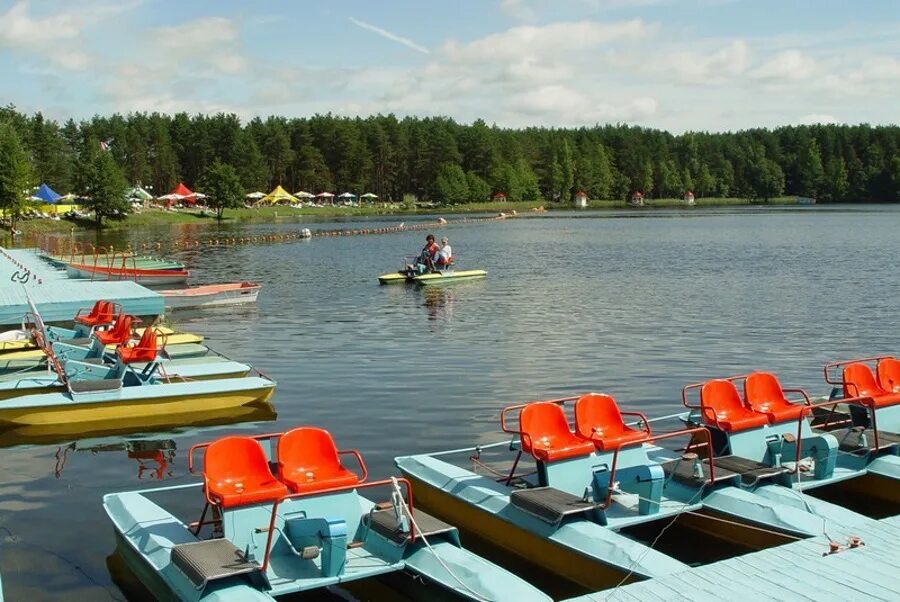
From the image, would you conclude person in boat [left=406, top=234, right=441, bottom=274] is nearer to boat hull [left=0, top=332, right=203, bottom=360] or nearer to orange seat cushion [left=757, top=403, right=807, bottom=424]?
boat hull [left=0, top=332, right=203, bottom=360]

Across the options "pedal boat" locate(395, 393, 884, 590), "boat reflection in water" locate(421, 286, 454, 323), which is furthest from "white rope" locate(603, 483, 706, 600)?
"boat reflection in water" locate(421, 286, 454, 323)

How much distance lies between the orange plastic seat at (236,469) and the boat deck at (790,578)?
156 inches

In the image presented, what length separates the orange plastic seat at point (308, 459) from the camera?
36.4 feet

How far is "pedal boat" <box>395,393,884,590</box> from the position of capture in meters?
10.9

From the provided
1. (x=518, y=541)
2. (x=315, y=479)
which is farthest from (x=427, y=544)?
(x=518, y=541)

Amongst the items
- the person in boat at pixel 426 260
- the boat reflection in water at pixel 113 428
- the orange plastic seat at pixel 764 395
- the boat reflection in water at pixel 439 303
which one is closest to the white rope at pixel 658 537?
the orange plastic seat at pixel 764 395

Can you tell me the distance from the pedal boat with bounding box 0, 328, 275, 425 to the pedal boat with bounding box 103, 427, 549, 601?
→ 688 centimetres

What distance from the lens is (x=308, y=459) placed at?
11.4 meters

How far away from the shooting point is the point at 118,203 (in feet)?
365

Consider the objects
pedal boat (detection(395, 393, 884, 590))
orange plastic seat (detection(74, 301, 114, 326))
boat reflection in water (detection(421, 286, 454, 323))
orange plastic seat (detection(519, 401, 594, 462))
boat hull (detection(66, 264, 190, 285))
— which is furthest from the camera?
boat hull (detection(66, 264, 190, 285))

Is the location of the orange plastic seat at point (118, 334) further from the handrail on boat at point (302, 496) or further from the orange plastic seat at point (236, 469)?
the handrail on boat at point (302, 496)

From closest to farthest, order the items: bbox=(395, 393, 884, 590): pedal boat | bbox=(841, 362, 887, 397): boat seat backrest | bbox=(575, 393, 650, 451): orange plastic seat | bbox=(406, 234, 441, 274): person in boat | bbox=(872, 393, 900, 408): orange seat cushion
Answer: bbox=(395, 393, 884, 590): pedal boat → bbox=(575, 393, 650, 451): orange plastic seat → bbox=(872, 393, 900, 408): orange seat cushion → bbox=(841, 362, 887, 397): boat seat backrest → bbox=(406, 234, 441, 274): person in boat

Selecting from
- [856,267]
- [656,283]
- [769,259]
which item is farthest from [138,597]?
[769,259]

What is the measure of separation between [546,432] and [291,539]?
12.7 feet
